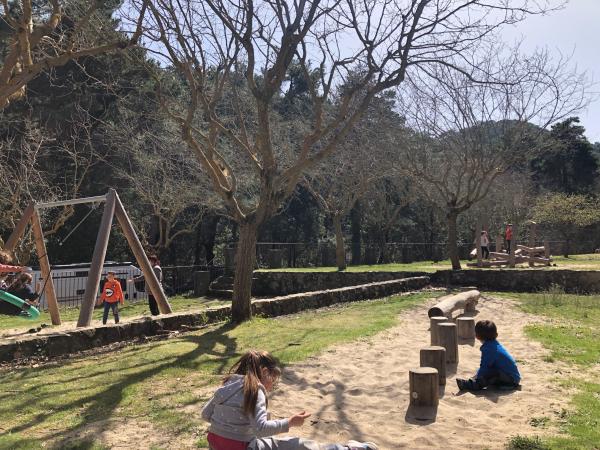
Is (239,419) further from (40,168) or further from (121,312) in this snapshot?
(40,168)

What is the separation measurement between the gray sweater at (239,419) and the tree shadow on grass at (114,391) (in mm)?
1955

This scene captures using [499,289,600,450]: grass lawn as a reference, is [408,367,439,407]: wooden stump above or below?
above

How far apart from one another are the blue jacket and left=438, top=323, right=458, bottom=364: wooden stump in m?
1.12

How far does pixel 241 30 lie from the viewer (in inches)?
443

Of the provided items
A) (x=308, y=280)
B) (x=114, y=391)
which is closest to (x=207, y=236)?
(x=308, y=280)

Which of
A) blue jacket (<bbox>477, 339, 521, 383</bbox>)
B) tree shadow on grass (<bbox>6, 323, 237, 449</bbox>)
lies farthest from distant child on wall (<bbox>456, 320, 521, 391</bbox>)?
tree shadow on grass (<bbox>6, 323, 237, 449</bbox>)

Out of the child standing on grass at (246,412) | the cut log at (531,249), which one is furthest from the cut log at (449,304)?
the cut log at (531,249)

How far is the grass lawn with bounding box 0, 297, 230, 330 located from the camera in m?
14.5

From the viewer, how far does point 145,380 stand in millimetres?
6875

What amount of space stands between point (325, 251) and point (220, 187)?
20295 millimetres

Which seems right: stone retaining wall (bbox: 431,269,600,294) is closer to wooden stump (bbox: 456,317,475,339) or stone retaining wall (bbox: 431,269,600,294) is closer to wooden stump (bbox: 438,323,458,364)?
wooden stump (bbox: 456,317,475,339)

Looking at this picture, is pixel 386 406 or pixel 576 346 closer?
pixel 386 406

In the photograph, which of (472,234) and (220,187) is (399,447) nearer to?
(220,187)

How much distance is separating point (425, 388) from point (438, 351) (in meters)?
0.89
